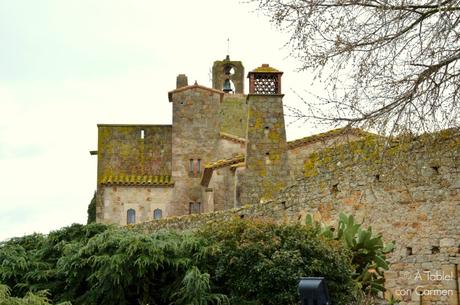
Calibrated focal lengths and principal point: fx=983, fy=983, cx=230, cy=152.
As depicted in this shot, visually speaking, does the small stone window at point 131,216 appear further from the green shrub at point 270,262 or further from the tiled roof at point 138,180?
the green shrub at point 270,262

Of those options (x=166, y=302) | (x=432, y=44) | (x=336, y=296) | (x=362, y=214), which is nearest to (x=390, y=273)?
(x=362, y=214)

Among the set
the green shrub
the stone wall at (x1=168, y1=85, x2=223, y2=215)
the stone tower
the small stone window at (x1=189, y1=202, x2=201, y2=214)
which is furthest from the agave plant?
the stone wall at (x1=168, y1=85, x2=223, y2=215)

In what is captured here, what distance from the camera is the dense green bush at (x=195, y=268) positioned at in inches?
652

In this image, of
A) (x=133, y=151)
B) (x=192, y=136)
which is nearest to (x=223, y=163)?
(x=192, y=136)

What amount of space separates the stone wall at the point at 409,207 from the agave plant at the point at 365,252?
3.13 ft

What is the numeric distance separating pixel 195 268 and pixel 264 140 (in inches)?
553

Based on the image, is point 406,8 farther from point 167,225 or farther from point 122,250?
point 167,225

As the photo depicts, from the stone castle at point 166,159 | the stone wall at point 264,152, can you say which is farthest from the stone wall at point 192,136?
the stone wall at point 264,152

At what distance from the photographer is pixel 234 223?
58.9ft

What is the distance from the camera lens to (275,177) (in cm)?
2986

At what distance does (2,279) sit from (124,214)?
20.7 metres

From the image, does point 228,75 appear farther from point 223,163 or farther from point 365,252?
point 365,252

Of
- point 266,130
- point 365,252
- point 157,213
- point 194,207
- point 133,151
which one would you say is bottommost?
point 365,252

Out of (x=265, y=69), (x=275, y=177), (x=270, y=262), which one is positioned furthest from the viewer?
(x=265, y=69)
